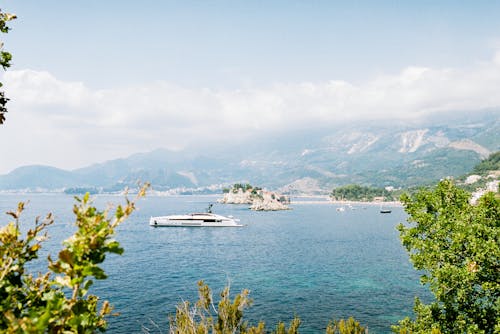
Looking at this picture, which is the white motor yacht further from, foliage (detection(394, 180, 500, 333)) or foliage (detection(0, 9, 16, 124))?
foliage (detection(0, 9, 16, 124))

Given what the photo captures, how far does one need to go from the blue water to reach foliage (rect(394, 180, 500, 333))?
2219 cm

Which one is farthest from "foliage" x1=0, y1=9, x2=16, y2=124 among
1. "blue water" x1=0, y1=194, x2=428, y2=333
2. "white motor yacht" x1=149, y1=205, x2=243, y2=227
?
"white motor yacht" x1=149, y1=205, x2=243, y2=227

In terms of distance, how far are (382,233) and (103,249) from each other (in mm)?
125640

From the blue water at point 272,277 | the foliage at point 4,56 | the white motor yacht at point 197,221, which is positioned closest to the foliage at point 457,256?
the foliage at point 4,56

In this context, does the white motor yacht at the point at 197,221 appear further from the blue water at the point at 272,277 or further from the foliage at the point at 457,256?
the foliage at the point at 457,256

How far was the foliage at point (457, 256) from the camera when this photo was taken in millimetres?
16344

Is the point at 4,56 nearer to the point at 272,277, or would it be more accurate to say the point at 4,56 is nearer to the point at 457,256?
the point at 457,256

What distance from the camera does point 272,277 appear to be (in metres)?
61.1

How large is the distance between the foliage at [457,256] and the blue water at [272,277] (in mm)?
22192

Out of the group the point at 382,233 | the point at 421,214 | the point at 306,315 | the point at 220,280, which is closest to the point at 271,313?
the point at 306,315

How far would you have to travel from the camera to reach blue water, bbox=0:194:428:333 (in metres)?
43.0

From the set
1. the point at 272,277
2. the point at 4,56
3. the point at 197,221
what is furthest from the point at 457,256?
the point at 197,221

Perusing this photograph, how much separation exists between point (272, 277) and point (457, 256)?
4628 cm

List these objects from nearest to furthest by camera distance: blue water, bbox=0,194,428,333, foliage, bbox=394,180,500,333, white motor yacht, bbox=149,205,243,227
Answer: foliage, bbox=394,180,500,333, blue water, bbox=0,194,428,333, white motor yacht, bbox=149,205,243,227
